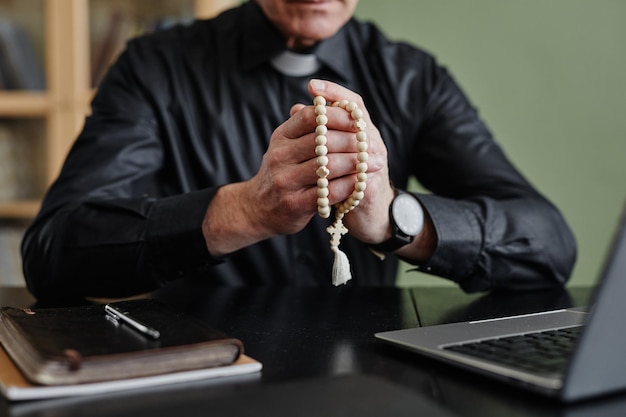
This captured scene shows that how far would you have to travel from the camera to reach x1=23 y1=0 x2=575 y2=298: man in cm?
108

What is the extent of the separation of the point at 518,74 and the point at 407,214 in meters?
1.23

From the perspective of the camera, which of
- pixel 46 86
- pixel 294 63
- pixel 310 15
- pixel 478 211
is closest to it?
pixel 478 211

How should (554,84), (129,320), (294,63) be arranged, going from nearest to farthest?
(129,320), (294,63), (554,84)

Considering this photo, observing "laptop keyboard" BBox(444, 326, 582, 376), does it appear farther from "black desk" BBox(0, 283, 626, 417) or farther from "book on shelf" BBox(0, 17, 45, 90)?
"book on shelf" BBox(0, 17, 45, 90)

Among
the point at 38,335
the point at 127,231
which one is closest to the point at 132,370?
the point at 38,335

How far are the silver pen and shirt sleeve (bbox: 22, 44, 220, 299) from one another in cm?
34

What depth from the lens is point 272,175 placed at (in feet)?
3.28

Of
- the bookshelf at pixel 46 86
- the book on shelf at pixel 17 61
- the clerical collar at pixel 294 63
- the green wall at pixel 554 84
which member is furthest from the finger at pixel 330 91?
the book on shelf at pixel 17 61

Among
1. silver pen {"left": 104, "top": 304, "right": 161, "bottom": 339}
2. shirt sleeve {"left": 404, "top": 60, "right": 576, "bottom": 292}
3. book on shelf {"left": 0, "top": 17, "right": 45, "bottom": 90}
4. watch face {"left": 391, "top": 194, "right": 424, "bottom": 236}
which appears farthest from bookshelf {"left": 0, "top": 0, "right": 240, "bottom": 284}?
silver pen {"left": 104, "top": 304, "right": 161, "bottom": 339}

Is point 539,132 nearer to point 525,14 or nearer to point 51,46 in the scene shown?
point 525,14

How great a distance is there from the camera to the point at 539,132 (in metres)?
2.22

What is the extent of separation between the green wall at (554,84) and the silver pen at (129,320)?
1652 millimetres

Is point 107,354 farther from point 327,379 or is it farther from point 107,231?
point 107,231

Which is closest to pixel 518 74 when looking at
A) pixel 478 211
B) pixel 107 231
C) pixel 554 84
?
pixel 554 84
